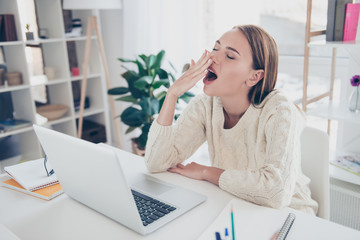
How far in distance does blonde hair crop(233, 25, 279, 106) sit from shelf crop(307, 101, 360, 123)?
62 centimetres

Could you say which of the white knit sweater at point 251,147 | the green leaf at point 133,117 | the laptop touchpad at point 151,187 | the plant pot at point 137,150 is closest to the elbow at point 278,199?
the white knit sweater at point 251,147

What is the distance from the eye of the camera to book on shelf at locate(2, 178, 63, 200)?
1.04m

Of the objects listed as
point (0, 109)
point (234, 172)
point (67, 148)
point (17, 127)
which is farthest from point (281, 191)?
point (0, 109)

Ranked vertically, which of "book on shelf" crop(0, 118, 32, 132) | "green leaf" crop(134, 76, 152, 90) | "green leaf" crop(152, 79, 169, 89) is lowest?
"book on shelf" crop(0, 118, 32, 132)

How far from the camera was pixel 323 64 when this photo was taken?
2.29 m

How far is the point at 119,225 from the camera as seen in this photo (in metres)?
0.88

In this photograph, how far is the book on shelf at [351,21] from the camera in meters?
1.64

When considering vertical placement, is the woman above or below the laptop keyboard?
above

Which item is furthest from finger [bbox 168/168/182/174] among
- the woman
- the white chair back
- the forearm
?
the white chair back

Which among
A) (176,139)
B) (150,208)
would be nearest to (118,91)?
(176,139)

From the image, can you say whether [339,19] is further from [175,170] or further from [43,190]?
[43,190]

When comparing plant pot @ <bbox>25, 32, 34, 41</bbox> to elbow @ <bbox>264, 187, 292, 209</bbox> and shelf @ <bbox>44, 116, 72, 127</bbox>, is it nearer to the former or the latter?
shelf @ <bbox>44, 116, 72, 127</bbox>

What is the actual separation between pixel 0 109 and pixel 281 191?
2.47 m

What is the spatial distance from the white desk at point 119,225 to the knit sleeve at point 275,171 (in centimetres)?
4
